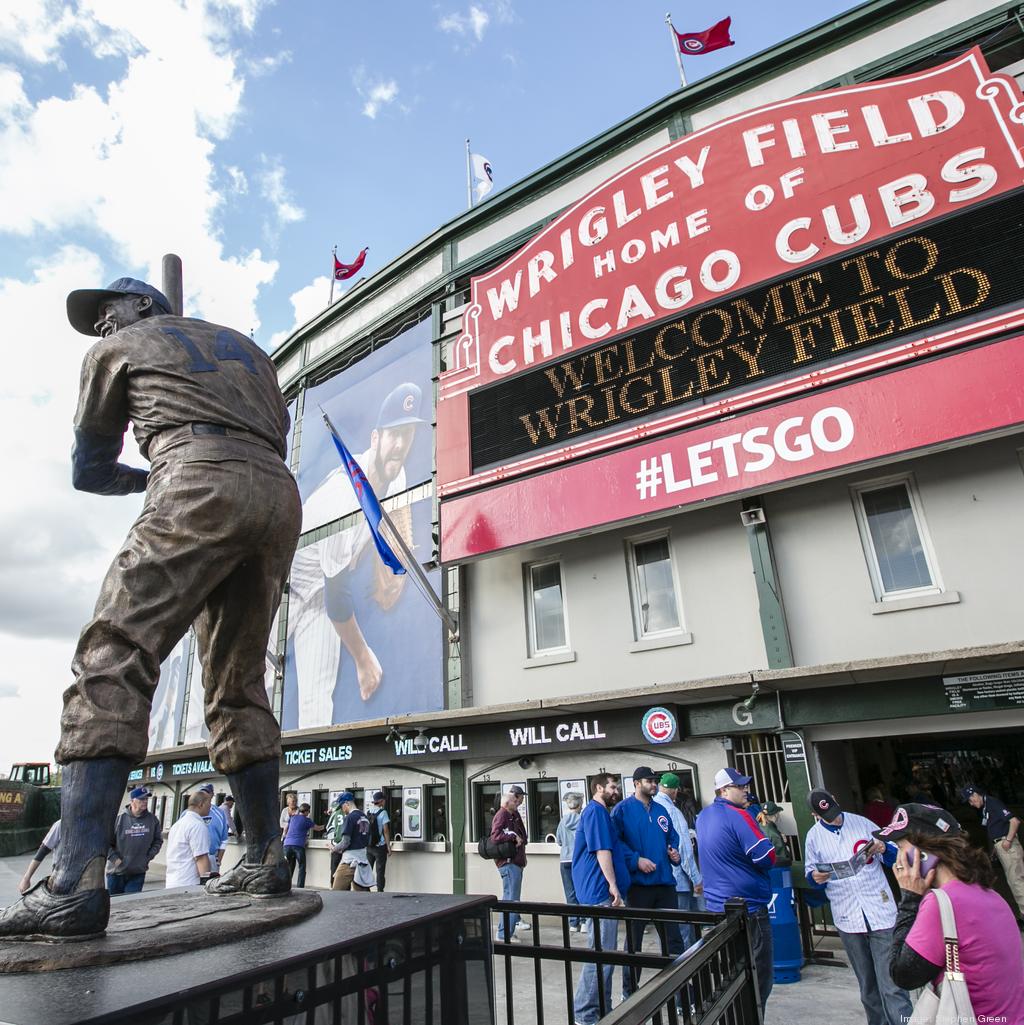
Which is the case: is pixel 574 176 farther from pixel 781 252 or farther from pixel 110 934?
pixel 110 934

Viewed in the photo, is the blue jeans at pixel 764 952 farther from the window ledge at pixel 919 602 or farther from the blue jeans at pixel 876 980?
the window ledge at pixel 919 602

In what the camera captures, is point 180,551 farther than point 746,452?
No

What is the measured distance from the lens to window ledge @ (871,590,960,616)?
855cm

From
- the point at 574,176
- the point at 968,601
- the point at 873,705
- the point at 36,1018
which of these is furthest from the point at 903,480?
the point at 36,1018

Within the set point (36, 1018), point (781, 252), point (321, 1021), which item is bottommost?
point (321, 1021)

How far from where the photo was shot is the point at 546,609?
12.0 metres

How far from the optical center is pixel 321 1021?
1.38 meters

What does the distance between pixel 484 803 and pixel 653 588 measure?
14.8 feet

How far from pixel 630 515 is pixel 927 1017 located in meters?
7.48

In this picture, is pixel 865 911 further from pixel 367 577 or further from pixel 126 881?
pixel 367 577

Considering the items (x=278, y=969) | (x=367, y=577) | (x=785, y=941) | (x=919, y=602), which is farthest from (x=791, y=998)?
(x=367, y=577)

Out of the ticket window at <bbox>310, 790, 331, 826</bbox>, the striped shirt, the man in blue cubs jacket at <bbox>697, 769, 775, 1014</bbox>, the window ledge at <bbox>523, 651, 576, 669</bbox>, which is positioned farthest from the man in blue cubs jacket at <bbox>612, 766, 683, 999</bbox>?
the ticket window at <bbox>310, 790, 331, 826</bbox>

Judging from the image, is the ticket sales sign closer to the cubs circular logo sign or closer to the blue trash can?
the cubs circular logo sign

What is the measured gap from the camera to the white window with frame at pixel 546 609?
464 inches
